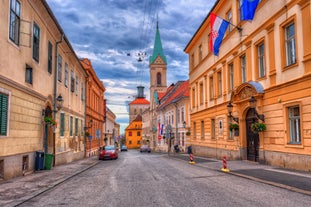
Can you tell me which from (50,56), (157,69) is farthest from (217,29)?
(157,69)

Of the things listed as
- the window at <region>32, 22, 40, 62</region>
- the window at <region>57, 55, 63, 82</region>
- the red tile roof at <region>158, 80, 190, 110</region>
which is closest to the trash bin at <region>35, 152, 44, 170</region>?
the window at <region>32, 22, 40, 62</region>

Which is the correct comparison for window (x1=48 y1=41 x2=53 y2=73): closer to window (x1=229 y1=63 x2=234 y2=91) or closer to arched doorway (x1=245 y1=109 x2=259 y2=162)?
window (x1=229 y1=63 x2=234 y2=91)

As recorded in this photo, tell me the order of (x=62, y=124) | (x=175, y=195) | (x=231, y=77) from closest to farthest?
(x=175, y=195) → (x=62, y=124) → (x=231, y=77)

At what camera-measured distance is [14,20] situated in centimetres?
1380

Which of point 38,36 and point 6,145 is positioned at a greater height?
point 38,36

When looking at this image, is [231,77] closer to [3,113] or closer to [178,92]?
[3,113]

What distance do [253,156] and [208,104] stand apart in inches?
396

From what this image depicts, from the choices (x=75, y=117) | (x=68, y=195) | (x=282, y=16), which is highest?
(x=282, y=16)

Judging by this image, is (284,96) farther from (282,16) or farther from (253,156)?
(253,156)

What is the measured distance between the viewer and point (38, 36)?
56.9ft

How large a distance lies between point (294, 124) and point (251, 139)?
5417mm

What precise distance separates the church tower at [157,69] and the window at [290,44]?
68330 mm

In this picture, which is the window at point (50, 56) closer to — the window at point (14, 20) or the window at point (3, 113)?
the window at point (14, 20)

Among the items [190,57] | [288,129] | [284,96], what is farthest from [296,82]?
[190,57]
